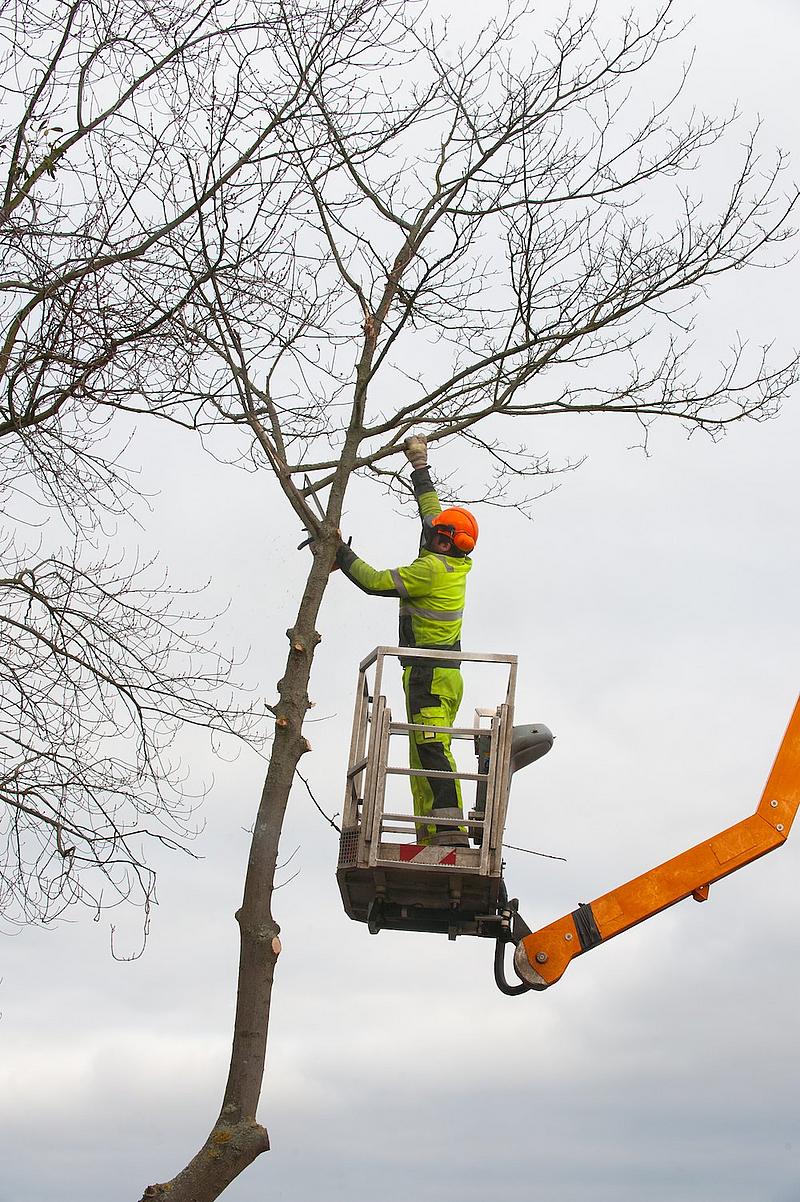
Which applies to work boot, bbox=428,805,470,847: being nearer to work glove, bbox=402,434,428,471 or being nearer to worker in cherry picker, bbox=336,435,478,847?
worker in cherry picker, bbox=336,435,478,847

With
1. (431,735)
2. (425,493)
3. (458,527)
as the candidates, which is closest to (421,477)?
(425,493)

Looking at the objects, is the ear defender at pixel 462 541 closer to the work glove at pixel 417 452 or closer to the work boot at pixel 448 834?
the work glove at pixel 417 452

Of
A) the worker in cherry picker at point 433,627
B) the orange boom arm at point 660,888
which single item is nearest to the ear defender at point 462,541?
the worker in cherry picker at point 433,627

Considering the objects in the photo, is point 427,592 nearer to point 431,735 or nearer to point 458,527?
point 458,527

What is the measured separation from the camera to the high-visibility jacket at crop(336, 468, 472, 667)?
10180mm

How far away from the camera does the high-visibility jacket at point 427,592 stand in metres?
10.2

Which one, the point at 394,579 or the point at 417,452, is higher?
the point at 417,452

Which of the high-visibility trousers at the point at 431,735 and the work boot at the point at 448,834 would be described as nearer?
the work boot at the point at 448,834

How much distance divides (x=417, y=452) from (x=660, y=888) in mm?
3249

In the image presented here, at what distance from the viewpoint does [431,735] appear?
386 inches

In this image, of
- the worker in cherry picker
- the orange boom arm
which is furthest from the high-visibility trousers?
the orange boom arm

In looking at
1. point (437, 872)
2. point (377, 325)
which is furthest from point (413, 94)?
point (437, 872)

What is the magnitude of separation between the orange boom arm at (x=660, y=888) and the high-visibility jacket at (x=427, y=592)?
1.84 metres

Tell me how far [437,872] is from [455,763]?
0.79m
